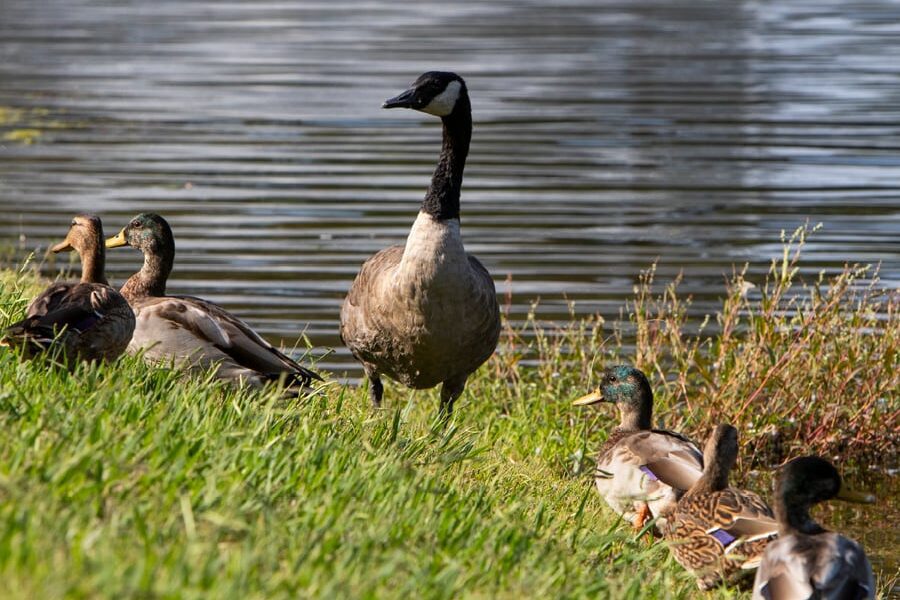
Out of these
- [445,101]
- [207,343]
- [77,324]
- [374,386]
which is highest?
[445,101]

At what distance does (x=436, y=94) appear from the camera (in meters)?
9.70

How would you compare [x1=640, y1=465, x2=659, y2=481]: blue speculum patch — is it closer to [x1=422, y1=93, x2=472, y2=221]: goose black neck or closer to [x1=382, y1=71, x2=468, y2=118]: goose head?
[x1=422, y1=93, x2=472, y2=221]: goose black neck

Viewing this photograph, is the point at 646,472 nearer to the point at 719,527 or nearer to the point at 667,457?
the point at 667,457

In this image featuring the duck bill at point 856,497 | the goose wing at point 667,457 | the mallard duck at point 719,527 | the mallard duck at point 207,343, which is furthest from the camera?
the duck bill at point 856,497

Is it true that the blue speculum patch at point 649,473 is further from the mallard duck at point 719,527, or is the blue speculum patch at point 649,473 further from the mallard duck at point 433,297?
the mallard duck at point 433,297

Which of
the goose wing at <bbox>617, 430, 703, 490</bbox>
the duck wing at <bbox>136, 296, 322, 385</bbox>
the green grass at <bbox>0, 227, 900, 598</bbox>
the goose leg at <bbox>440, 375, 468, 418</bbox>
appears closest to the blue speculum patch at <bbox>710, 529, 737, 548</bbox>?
the green grass at <bbox>0, 227, 900, 598</bbox>

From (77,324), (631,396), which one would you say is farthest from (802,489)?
(77,324)

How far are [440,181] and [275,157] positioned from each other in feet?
47.6

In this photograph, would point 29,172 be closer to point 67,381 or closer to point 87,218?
point 87,218

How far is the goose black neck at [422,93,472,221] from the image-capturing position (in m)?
9.49

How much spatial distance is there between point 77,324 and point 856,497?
5.88 meters

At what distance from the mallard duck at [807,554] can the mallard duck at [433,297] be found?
10.1 ft

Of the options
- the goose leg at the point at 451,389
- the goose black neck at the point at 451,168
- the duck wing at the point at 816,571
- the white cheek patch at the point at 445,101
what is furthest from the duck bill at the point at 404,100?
the duck wing at the point at 816,571

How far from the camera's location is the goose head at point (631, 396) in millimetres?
9266
